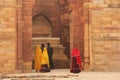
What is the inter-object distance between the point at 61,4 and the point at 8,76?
32.6 feet

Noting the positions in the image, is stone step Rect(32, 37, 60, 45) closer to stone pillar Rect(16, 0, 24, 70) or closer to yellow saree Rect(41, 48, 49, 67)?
yellow saree Rect(41, 48, 49, 67)

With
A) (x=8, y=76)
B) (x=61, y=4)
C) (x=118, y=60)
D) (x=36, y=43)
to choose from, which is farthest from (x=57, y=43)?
(x=8, y=76)

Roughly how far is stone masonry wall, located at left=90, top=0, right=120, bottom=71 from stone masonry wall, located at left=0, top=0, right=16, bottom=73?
3.72 metres

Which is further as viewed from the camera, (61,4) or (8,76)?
(61,4)

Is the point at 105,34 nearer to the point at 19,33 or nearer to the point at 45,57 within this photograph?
the point at 45,57

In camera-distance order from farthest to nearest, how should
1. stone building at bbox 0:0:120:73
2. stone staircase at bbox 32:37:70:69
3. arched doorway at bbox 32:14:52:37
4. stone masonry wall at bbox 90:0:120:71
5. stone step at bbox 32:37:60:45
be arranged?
arched doorway at bbox 32:14:52:37 → stone step at bbox 32:37:60:45 → stone staircase at bbox 32:37:70:69 → stone masonry wall at bbox 90:0:120:71 → stone building at bbox 0:0:120:73

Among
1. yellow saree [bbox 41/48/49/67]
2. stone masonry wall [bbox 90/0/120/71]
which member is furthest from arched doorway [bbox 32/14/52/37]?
stone masonry wall [bbox 90/0/120/71]

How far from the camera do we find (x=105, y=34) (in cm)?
1577

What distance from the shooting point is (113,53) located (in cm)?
1568

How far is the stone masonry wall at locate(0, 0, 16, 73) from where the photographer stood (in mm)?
14758

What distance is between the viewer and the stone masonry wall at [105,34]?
51.3 feet

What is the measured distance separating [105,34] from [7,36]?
4.57 metres

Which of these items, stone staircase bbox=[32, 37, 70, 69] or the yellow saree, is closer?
the yellow saree

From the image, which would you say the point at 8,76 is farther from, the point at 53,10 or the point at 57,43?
the point at 53,10
